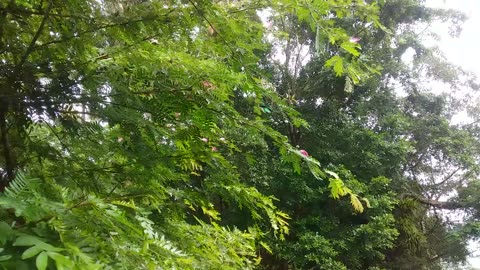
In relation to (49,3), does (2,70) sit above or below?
below

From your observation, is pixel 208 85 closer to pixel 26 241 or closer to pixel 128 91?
pixel 128 91

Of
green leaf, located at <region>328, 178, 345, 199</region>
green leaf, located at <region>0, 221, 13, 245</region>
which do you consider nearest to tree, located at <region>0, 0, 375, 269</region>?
green leaf, located at <region>328, 178, 345, 199</region>

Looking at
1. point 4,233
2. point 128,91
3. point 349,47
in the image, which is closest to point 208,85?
point 128,91

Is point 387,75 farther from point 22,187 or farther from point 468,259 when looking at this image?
point 22,187

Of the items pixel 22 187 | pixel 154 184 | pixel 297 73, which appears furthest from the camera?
pixel 297 73

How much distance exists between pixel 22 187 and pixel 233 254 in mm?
1323

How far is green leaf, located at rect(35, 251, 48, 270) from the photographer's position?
51cm

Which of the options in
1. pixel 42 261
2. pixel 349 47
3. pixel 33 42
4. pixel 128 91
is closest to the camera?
pixel 42 261

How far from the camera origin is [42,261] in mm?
523

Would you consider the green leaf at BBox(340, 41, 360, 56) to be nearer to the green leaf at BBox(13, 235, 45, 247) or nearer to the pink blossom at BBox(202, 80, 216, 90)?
the pink blossom at BBox(202, 80, 216, 90)

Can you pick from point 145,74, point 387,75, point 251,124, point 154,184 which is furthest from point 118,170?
point 387,75

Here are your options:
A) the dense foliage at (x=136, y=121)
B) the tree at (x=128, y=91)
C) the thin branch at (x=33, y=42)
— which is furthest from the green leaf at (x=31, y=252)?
the thin branch at (x=33, y=42)

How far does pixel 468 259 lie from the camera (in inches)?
263

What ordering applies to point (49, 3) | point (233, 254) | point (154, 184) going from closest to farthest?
point (49, 3), point (154, 184), point (233, 254)
